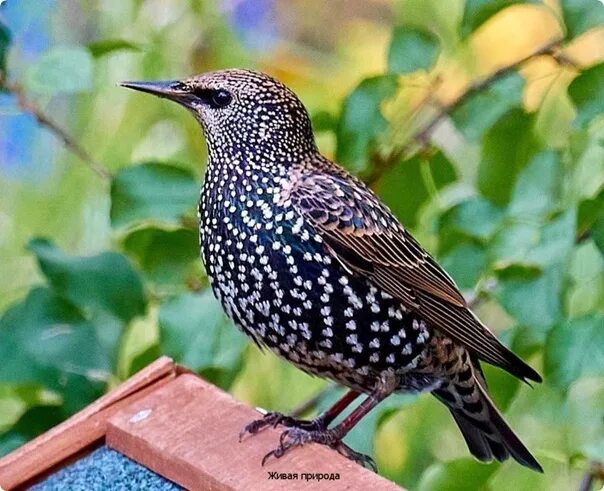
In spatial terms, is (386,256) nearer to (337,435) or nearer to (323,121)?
(337,435)

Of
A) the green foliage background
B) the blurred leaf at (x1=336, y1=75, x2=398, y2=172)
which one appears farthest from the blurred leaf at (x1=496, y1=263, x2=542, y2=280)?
the blurred leaf at (x1=336, y1=75, x2=398, y2=172)

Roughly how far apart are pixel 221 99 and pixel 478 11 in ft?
1.94

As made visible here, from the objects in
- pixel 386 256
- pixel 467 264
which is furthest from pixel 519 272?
pixel 386 256

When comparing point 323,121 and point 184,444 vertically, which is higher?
point 323,121

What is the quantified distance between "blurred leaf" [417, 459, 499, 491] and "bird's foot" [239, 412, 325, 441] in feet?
1.06

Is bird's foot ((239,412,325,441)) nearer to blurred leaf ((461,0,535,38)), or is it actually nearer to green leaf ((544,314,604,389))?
green leaf ((544,314,604,389))

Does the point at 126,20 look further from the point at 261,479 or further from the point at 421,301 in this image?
the point at 261,479

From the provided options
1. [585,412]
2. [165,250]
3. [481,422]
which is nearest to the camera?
[481,422]

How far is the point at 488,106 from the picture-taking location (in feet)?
11.3

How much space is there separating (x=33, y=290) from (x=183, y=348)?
0.40 meters

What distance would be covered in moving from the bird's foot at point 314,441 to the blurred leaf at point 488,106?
2.73 ft

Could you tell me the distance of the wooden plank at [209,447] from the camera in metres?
2.57

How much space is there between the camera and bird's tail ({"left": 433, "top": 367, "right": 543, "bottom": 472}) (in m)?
3.20

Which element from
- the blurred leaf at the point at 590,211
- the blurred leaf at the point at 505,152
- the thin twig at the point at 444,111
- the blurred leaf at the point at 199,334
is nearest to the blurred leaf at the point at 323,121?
the thin twig at the point at 444,111
